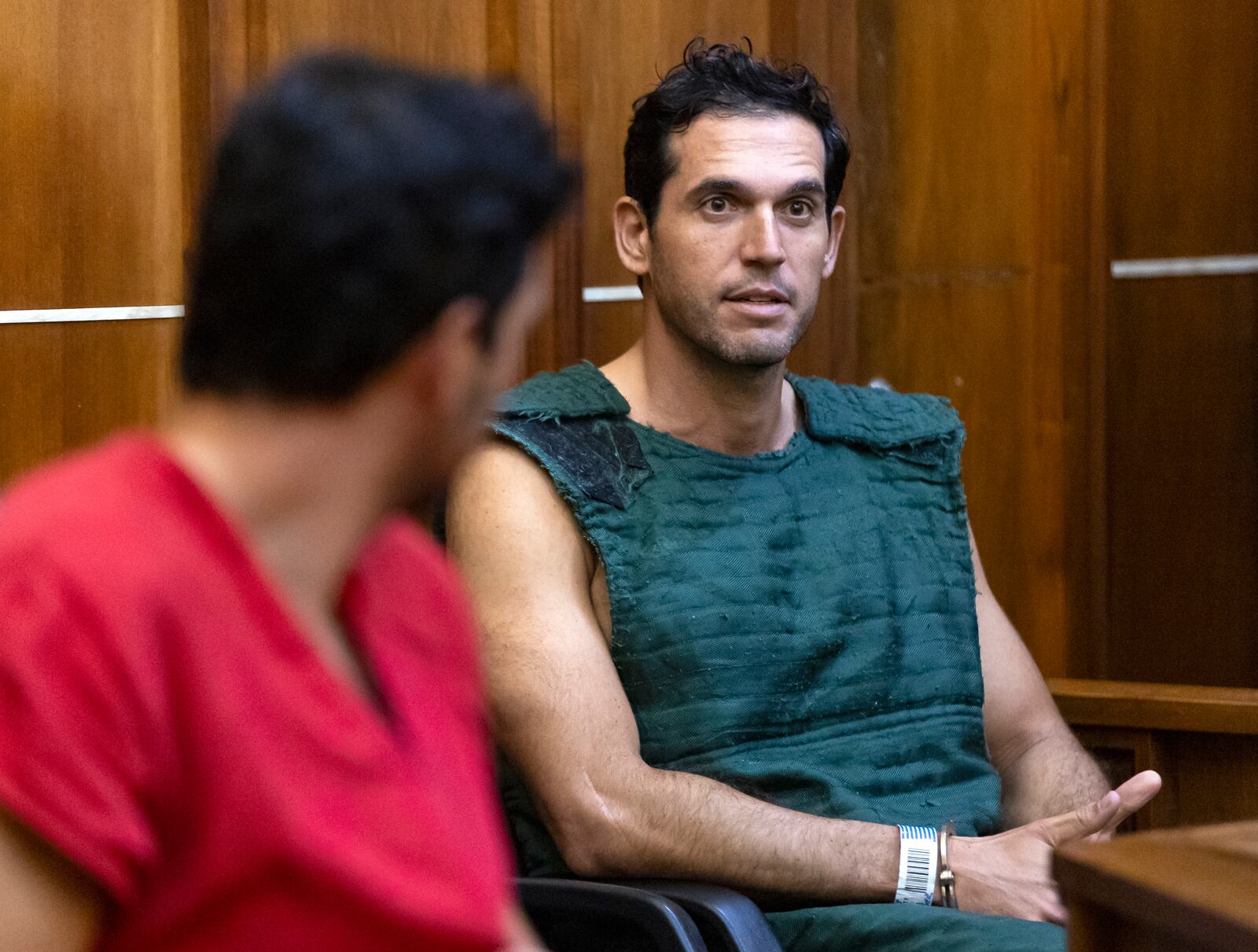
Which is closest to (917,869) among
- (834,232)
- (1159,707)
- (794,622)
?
(794,622)

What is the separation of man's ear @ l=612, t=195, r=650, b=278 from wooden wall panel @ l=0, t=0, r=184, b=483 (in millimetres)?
625

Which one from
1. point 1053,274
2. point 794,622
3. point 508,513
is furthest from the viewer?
point 1053,274

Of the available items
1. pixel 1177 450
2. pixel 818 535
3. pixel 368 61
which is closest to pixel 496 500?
pixel 818 535

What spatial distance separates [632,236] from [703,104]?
214 mm

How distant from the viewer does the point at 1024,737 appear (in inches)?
92.7

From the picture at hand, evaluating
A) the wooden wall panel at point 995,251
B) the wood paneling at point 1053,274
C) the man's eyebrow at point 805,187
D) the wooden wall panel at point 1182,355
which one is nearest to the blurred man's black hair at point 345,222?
the man's eyebrow at point 805,187

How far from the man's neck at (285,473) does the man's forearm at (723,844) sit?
1.09m

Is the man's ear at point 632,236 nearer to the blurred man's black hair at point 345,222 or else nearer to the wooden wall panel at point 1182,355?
the wooden wall panel at point 1182,355

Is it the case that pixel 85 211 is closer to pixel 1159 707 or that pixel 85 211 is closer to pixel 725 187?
pixel 725 187

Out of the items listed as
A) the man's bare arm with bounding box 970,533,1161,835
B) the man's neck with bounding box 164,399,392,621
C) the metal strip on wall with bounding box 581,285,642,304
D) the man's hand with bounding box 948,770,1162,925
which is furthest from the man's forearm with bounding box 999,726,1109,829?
the man's neck with bounding box 164,399,392,621

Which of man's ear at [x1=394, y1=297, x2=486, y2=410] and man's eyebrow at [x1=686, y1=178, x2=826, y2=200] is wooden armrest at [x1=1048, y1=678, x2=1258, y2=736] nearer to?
man's eyebrow at [x1=686, y1=178, x2=826, y2=200]

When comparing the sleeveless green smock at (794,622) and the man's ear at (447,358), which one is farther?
the sleeveless green smock at (794,622)

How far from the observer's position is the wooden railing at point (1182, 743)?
2207 millimetres

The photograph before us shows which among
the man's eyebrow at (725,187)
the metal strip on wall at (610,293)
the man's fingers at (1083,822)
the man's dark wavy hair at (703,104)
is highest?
the man's dark wavy hair at (703,104)
